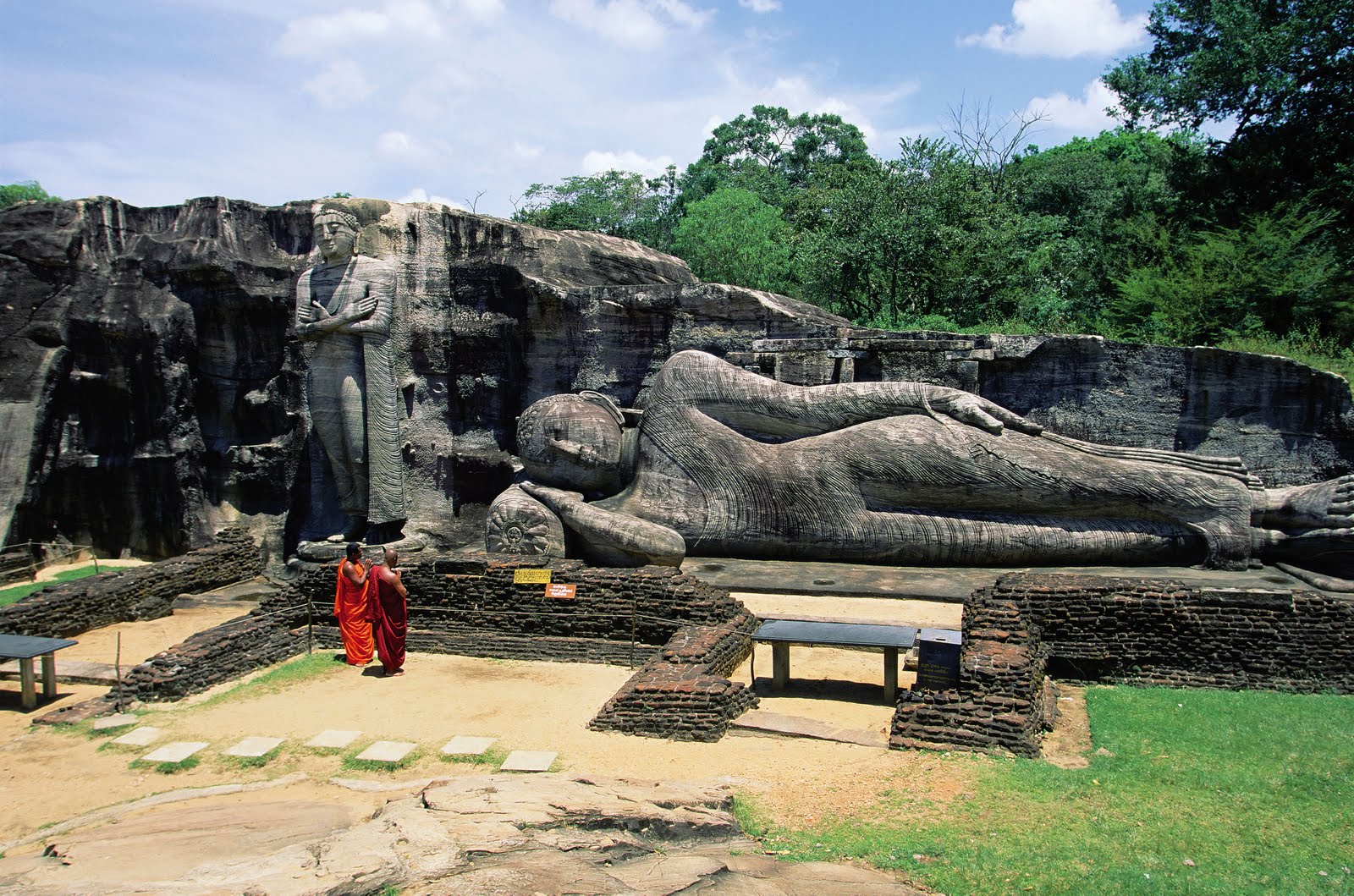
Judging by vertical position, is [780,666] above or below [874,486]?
below

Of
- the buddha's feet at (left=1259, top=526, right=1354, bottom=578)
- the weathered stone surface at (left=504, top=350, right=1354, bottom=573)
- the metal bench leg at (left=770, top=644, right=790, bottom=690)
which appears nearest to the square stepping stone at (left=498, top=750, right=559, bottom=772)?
the metal bench leg at (left=770, top=644, right=790, bottom=690)

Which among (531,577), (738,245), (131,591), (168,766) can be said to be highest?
(738,245)

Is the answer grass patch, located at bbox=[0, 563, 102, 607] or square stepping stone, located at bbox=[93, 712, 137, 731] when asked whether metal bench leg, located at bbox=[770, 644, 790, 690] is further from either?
→ grass patch, located at bbox=[0, 563, 102, 607]

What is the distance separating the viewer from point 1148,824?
5.33m

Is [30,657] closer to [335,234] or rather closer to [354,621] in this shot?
[354,621]

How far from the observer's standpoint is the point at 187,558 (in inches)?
513

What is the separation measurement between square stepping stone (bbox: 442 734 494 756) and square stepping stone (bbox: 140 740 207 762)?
5.81 ft

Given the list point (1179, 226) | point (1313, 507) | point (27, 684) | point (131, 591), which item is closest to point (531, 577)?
point (27, 684)

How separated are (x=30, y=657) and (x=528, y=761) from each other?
4574mm

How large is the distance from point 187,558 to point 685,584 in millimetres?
7178

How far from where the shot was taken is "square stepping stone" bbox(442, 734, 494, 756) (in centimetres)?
689

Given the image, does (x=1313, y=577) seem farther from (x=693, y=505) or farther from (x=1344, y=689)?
(x=693, y=505)

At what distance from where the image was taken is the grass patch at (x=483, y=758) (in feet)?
22.2

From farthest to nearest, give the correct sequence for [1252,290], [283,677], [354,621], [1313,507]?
1. [1252,290]
2. [1313,507]
3. [354,621]
4. [283,677]
